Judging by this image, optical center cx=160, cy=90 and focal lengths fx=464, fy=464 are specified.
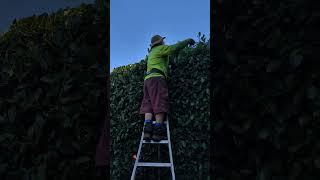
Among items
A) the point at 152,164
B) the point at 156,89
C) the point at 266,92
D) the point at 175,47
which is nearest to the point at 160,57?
the point at 175,47

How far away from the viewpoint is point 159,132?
4.10 meters

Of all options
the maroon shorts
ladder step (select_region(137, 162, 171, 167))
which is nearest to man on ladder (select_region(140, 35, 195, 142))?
the maroon shorts

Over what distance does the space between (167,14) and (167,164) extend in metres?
1.31

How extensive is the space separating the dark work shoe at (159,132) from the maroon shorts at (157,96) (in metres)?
0.13

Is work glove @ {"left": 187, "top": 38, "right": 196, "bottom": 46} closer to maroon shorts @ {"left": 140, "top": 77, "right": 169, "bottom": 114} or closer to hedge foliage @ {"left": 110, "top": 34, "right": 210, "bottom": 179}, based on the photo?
hedge foliage @ {"left": 110, "top": 34, "right": 210, "bottom": 179}

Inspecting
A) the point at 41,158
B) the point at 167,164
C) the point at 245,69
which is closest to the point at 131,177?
the point at 167,164

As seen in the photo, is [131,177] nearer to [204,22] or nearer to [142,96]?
[142,96]

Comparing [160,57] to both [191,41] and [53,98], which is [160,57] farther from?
[53,98]

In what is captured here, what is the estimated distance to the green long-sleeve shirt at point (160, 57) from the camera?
409 centimetres

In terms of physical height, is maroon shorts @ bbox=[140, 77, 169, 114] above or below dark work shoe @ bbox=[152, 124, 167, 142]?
above

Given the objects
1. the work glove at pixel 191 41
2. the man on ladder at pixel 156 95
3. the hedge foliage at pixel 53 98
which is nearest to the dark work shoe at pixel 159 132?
the man on ladder at pixel 156 95

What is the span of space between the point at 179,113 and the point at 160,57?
0.53 m

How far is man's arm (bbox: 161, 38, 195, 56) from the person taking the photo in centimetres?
401

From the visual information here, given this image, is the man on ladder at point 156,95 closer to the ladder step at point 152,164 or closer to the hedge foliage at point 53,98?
the ladder step at point 152,164
